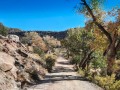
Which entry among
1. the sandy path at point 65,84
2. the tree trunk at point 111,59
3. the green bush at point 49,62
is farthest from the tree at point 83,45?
the tree trunk at point 111,59

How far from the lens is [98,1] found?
3600 centimetres

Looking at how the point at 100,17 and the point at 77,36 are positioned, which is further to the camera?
the point at 77,36

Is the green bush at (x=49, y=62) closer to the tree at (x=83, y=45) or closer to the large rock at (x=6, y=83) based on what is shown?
the tree at (x=83, y=45)

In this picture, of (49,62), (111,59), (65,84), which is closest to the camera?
(65,84)

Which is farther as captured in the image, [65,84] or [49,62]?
[49,62]

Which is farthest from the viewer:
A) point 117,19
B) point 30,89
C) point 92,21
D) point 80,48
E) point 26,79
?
point 80,48

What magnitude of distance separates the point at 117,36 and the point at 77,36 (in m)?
30.3

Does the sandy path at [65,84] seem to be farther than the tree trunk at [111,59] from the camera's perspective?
No

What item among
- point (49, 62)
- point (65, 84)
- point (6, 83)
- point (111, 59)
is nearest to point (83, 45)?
point (49, 62)

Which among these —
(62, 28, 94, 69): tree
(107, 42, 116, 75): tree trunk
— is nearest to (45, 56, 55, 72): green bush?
(62, 28, 94, 69): tree

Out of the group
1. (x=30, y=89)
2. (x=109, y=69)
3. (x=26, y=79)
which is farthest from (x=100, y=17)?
(x=30, y=89)

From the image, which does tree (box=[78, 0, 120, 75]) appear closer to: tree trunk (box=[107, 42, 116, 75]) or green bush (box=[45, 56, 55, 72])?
tree trunk (box=[107, 42, 116, 75])

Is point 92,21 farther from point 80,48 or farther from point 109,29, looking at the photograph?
point 80,48

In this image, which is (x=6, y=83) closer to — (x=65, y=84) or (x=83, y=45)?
(x=65, y=84)
